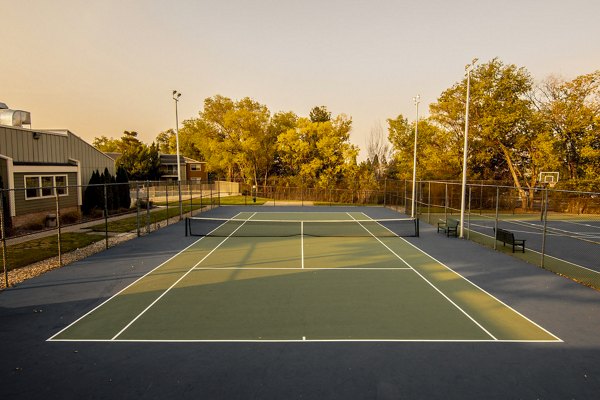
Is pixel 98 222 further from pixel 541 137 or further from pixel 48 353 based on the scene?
pixel 541 137

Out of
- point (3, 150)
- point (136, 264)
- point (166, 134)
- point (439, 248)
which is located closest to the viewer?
point (136, 264)

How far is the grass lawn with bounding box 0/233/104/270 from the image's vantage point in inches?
530

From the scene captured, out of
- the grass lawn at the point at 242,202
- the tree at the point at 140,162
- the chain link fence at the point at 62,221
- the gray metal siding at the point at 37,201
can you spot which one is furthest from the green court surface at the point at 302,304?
the tree at the point at 140,162

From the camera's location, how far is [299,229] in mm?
22141

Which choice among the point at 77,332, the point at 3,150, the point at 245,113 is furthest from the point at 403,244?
the point at 245,113

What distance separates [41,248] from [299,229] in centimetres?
1312

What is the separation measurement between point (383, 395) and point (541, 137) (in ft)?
123

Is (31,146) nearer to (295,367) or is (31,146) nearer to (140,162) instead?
(295,367)

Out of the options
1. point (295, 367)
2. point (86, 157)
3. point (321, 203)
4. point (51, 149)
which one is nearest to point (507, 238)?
point (295, 367)

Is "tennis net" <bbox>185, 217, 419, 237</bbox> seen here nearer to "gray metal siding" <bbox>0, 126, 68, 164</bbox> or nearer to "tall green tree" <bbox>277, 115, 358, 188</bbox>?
"gray metal siding" <bbox>0, 126, 68, 164</bbox>

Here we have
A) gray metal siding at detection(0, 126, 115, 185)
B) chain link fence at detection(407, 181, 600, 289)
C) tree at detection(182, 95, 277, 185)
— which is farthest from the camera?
tree at detection(182, 95, 277, 185)

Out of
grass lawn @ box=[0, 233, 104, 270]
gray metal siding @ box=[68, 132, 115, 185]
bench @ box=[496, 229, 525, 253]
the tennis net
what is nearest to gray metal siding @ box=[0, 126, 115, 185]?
gray metal siding @ box=[68, 132, 115, 185]

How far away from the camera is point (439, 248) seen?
16.3 metres

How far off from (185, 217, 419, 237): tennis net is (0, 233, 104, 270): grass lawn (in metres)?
4.96
